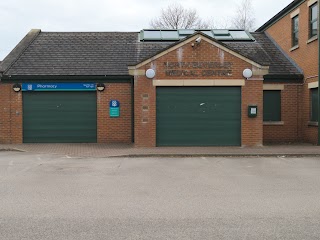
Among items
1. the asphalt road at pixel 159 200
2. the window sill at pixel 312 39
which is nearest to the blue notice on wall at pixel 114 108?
the asphalt road at pixel 159 200

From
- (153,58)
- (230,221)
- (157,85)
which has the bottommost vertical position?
(230,221)

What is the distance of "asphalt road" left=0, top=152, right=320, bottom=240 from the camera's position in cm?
539

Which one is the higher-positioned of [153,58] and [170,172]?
[153,58]

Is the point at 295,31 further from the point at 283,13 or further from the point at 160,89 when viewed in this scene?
the point at 160,89

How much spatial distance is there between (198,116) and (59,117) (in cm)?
628

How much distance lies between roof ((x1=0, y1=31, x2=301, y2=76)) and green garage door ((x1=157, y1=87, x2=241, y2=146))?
239cm

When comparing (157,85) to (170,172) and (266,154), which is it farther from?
(170,172)

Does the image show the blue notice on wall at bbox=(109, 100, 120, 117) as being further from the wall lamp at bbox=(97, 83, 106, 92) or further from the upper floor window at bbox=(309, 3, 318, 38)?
the upper floor window at bbox=(309, 3, 318, 38)

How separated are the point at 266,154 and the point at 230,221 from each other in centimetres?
840

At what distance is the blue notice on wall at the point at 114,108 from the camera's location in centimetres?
1788

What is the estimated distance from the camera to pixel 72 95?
1808 cm

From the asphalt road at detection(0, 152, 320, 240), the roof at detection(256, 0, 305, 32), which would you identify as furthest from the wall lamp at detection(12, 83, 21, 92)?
the roof at detection(256, 0, 305, 32)

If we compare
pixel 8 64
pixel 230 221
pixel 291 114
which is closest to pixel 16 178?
pixel 230 221

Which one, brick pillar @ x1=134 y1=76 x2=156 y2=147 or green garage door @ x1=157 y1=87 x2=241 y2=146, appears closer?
brick pillar @ x1=134 y1=76 x2=156 y2=147
